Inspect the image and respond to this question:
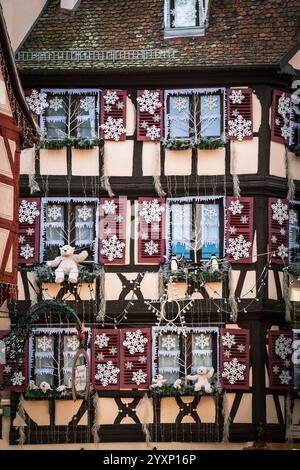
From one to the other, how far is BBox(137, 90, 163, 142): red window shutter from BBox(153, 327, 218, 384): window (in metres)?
4.14

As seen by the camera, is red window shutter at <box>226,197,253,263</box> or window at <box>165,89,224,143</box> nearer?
red window shutter at <box>226,197,253,263</box>

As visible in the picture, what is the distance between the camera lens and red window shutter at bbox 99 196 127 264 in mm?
40844

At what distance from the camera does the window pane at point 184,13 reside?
42228 mm

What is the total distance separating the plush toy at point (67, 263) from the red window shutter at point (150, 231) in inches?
47.7

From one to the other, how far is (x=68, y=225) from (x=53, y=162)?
4.56ft

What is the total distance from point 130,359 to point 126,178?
385 cm

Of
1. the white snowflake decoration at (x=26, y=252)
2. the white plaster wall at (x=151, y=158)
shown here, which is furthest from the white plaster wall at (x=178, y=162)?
the white snowflake decoration at (x=26, y=252)

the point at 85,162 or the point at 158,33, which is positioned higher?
the point at 158,33

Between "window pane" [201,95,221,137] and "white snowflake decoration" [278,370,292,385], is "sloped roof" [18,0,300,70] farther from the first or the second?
"white snowflake decoration" [278,370,292,385]

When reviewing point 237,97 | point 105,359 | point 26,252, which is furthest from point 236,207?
point 26,252

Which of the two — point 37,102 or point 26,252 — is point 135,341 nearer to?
point 26,252

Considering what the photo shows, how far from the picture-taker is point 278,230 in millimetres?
40906

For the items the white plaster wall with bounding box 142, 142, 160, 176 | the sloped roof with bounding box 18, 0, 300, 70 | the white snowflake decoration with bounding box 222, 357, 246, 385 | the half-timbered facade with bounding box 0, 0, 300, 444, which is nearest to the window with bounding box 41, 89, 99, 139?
the half-timbered facade with bounding box 0, 0, 300, 444

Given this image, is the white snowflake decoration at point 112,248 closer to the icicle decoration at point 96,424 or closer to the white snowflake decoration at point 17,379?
the icicle decoration at point 96,424
